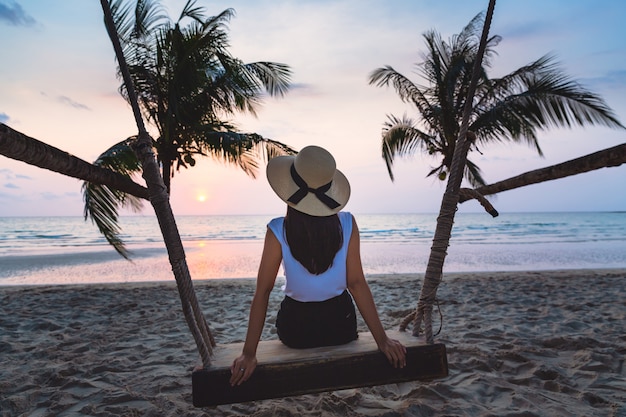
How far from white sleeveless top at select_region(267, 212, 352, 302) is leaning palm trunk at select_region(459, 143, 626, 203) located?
2.44 feet

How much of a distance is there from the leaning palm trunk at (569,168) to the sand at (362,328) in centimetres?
117

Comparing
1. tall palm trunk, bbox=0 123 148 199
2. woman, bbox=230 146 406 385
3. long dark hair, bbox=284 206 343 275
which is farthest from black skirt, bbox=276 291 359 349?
tall palm trunk, bbox=0 123 148 199

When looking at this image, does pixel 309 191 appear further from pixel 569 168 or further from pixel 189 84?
pixel 189 84

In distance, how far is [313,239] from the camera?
5.15 ft

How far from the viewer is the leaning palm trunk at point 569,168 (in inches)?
59.1

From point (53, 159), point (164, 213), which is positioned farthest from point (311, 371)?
point (53, 159)

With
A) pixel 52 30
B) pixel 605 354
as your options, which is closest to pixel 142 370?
pixel 605 354

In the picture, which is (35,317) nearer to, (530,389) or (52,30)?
(52,30)

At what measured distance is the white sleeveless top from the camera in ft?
5.31

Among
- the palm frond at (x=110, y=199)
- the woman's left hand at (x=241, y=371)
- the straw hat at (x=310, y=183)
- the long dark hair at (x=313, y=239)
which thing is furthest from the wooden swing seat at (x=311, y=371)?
the palm frond at (x=110, y=199)

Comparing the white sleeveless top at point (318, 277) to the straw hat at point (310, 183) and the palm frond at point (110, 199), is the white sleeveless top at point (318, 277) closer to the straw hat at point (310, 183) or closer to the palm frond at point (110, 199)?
the straw hat at point (310, 183)

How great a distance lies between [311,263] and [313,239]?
4.0 inches

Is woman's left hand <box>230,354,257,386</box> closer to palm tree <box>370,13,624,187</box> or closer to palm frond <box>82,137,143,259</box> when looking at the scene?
palm frond <box>82,137,143,259</box>

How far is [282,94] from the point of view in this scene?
24.2 ft
